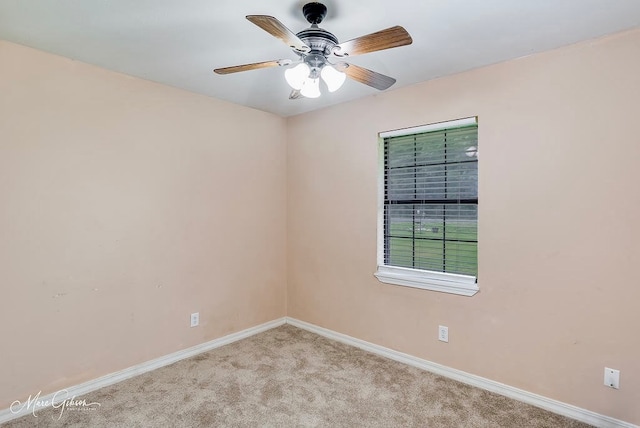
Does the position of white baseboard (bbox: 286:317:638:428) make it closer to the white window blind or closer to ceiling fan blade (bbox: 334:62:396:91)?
the white window blind

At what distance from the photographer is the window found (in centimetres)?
265

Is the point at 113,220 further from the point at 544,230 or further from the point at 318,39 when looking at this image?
the point at 544,230

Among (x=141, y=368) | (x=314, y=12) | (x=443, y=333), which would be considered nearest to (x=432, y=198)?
(x=443, y=333)

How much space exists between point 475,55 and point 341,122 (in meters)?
1.34

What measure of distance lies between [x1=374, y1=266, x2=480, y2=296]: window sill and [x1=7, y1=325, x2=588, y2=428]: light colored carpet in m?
0.68

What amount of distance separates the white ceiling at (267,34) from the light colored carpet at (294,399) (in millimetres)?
2344

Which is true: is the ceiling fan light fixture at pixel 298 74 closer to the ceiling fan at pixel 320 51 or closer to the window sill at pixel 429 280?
the ceiling fan at pixel 320 51

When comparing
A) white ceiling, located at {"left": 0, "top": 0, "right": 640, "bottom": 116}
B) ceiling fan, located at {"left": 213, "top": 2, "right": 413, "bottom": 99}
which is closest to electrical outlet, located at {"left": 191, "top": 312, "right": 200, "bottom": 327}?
white ceiling, located at {"left": 0, "top": 0, "right": 640, "bottom": 116}

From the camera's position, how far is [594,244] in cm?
206

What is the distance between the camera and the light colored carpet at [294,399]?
82.0 inches

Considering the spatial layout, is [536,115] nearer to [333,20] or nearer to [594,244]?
[594,244]

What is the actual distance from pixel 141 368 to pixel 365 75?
274 cm

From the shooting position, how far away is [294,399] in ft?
7.61

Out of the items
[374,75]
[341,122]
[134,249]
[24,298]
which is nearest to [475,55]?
[374,75]
